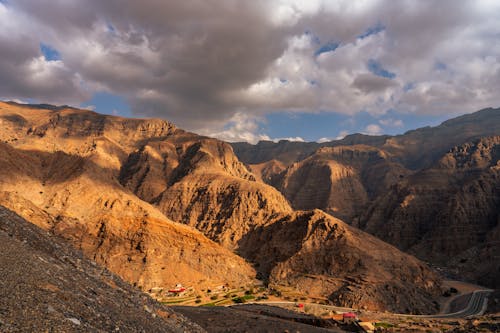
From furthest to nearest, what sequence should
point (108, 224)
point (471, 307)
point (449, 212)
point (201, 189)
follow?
1. point (201, 189)
2. point (449, 212)
3. point (108, 224)
4. point (471, 307)

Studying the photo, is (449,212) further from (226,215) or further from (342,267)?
(226,215)

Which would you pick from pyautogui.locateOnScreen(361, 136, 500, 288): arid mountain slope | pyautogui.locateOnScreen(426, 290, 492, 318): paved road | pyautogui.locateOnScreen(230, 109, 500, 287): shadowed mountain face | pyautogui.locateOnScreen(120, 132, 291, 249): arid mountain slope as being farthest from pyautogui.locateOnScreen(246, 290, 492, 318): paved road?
pyautogui.locateOnScreen(120, 132, 291, 249): arid mountain slope

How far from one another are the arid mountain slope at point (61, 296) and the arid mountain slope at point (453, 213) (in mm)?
93327

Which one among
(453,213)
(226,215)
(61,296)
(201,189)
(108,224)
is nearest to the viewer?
(61,296)

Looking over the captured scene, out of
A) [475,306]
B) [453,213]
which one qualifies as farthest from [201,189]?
[475,306]

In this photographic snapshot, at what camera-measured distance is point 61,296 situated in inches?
394

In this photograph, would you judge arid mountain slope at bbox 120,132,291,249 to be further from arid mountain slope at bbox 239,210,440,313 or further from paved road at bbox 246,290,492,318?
paved road at bbox 246,290,492,318

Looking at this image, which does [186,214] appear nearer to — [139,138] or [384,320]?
[139,138]

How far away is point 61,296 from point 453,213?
13022 centimetres

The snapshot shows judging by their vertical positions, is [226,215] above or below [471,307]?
above

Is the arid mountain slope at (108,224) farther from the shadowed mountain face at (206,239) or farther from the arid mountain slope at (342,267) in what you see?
the arid mountain slope at (342,267)

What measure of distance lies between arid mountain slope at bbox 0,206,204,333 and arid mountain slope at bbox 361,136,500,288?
93327 millimetres

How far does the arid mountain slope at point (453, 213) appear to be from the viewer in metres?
101

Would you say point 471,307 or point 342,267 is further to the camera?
point 342,267
